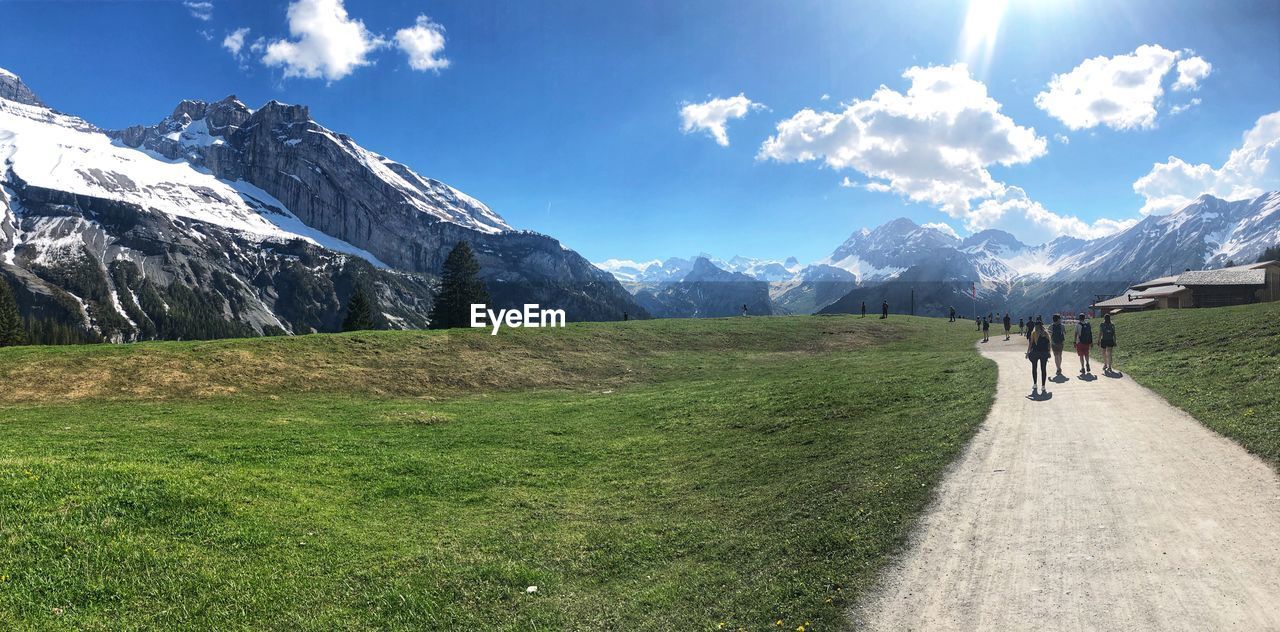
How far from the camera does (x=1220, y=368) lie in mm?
21500

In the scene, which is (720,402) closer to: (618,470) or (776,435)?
(776,435)

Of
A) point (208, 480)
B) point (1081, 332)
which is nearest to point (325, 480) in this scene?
point (208, 480)

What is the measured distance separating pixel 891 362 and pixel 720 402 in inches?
688

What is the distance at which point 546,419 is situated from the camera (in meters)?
26.1

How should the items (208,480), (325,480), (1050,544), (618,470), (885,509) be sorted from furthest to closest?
(618,470) → (325,480) → (208,480) → (885,509) → (1050,544)

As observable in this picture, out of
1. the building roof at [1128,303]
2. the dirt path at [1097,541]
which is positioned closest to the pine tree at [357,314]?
the dirt path at [1097,541]

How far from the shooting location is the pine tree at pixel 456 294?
75375 mm

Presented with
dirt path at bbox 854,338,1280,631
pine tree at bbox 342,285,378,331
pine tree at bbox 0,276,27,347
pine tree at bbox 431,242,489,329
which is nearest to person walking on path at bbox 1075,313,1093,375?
dirt path at bbox 854,338,1280,631

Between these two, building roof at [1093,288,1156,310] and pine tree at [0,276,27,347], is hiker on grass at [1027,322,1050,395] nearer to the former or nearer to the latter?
building roof at [1093,288,1156,310]

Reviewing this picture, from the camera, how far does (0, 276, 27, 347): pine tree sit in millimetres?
65750

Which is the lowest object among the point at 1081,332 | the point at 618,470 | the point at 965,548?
the point at 618,470

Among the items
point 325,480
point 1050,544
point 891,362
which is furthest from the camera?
point 891,362

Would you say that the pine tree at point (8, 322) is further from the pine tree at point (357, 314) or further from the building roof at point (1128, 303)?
the building roof at point (1128, 303)

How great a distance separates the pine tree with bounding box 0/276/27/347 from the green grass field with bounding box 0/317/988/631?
53721mm
